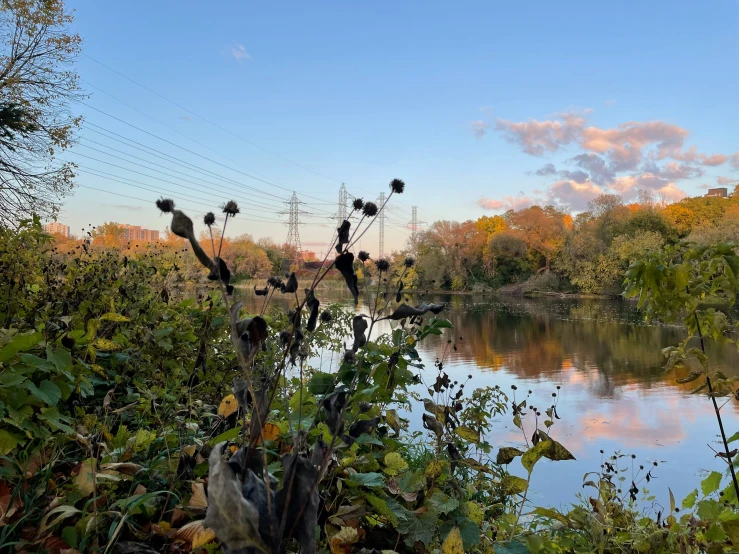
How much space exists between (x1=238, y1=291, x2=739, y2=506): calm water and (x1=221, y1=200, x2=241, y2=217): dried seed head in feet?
4.53

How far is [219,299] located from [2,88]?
1445 cm

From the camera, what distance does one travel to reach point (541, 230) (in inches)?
1326

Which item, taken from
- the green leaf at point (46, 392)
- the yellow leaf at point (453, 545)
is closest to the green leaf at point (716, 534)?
the yellow leaf at point (453, 545)

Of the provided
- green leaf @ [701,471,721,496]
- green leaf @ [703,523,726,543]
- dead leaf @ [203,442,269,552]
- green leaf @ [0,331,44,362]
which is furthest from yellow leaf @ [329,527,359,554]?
green leaf @ [701,471,721,496]

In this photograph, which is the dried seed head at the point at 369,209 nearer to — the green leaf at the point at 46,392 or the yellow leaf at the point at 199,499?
the yellow leaf at the point at 199,499

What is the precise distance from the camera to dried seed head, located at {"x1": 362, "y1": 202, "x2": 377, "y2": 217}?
718mm

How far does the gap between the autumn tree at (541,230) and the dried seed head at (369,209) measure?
108 ft

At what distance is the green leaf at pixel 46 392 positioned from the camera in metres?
1.01

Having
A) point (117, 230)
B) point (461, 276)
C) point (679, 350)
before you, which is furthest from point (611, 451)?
point (461, 276)

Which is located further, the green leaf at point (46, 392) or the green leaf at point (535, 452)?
the green leaf at point (535, 452)

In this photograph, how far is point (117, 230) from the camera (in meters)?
26.8

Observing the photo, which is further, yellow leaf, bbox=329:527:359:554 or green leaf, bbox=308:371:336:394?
green leaf, bbox=308:371:336:394

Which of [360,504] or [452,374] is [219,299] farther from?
[452,374]

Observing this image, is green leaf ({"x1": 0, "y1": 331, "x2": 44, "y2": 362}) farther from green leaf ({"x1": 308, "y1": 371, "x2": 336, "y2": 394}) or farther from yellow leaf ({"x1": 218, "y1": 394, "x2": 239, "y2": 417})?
green leaf ({"x1": 308, "y1": 371, "x2": 336, "y2": 394})
